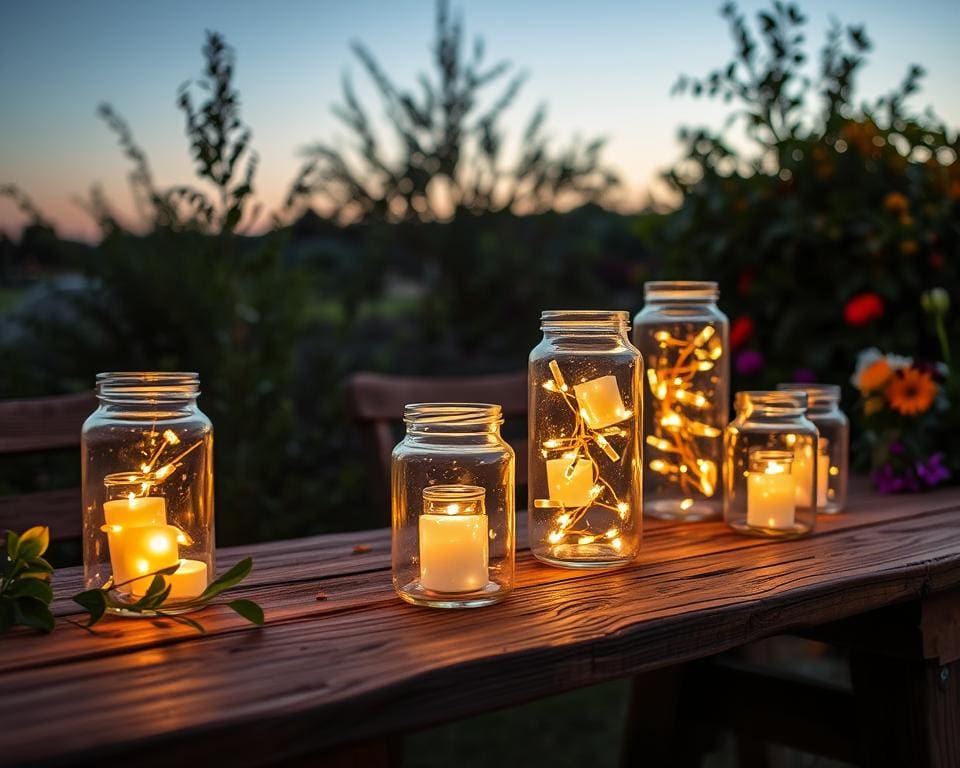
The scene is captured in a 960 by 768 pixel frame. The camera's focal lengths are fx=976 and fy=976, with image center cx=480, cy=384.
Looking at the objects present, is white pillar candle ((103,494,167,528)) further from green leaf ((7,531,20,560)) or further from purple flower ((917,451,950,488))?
purple flower ((917,451,950,488))

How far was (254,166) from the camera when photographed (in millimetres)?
1794

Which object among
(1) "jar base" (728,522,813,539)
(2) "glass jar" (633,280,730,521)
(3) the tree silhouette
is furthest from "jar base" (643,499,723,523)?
(3) the tree silhouette

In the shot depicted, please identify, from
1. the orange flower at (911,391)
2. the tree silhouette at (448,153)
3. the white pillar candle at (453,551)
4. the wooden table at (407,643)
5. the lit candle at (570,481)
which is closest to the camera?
the wooden table at (407,643)

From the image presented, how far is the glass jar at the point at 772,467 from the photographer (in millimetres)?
1324

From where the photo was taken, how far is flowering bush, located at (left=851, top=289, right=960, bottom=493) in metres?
1.68

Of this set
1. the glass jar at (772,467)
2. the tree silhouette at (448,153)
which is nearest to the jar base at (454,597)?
the glass jar at (772,467)

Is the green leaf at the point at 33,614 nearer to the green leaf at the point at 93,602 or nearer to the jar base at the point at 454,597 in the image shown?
the green leaf at the point at 93,602

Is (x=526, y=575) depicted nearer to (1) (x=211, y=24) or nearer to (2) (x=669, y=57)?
(1) (x=211, y=24)

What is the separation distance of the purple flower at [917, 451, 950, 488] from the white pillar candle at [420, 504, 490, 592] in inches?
39.5

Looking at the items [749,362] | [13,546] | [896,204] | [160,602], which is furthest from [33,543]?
[896,204]

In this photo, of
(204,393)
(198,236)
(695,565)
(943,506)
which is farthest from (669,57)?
(695,565)

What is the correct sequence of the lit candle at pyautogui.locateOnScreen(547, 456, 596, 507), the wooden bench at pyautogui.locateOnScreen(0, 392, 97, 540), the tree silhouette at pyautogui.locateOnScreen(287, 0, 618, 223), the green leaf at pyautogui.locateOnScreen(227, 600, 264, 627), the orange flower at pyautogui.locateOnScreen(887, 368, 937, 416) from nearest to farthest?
the green leaf at pyautogui.locateOnScreen(227, 600, 264, 627) < the lit candle at pyautogui.locateOnScreen(547, 456, 596, 507) < the wooden bench at pyautogui.locateOnScreen(0, 392, 97, 540) < the orange flower at pyautogui.locateOnScreen(887, 368, 937, 416) < the tree silhouette at pyautogui.locateOnScreen(287, 0, 618, 223)

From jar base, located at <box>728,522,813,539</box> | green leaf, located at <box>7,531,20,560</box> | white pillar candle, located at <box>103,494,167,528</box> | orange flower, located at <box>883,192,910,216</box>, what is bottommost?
jar base, located at <box>728,522,813,539</box>

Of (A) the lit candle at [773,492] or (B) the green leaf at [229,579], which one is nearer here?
(B) the green leaf at [229,579]
